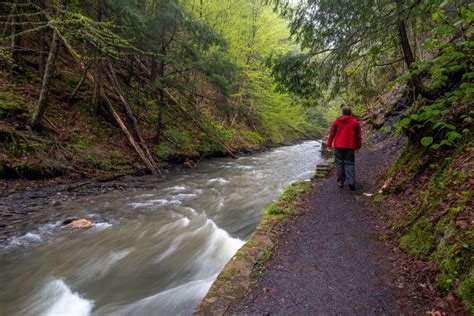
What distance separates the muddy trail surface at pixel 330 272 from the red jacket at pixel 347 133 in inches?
72.5

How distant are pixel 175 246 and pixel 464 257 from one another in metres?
4.56

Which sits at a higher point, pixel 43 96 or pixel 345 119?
pixel 43 96

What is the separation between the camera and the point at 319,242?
407 cm

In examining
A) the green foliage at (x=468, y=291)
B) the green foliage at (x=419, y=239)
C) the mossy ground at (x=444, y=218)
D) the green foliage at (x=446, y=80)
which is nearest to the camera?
the green foliage at (x=468, y=291)

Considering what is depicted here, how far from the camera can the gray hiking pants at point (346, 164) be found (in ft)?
21.7

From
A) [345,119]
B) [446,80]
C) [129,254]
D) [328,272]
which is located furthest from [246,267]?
[345,119]

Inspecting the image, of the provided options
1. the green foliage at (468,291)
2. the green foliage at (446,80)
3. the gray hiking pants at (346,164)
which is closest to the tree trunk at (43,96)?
the gray hiking pants at (346,164)

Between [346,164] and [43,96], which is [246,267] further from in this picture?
[43,96]

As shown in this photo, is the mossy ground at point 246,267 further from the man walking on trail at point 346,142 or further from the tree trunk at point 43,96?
the tree trunk at point 43,96

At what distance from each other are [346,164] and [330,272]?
4.00 meters

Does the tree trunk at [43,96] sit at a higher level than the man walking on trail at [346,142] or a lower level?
higher

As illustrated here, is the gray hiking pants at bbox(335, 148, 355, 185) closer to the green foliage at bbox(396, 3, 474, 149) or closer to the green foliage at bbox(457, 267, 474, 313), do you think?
the green foliage at bbox(396, 3, 474, 149)

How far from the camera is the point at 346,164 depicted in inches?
265

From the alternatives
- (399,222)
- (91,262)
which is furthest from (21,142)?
(399,222)
